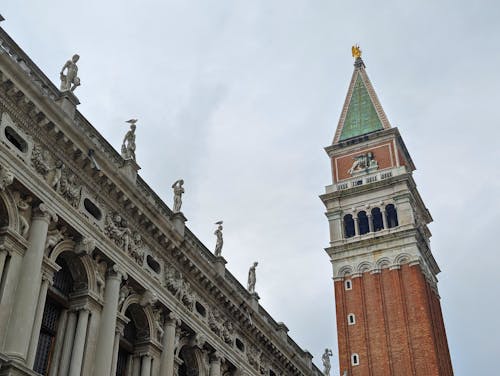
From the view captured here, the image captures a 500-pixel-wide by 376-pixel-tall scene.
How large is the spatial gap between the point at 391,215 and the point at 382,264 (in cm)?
523

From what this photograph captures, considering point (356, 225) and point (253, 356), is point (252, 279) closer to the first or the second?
point (253, 356)

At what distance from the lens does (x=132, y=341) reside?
93.0 feet

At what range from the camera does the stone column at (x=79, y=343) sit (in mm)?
23297

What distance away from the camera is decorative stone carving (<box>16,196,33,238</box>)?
75.0 ft

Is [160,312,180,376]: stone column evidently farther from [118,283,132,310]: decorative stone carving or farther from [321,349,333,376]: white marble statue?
[321,349,333,376]: white marble statue

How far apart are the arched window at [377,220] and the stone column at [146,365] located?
150 ft

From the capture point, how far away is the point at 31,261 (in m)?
22.4

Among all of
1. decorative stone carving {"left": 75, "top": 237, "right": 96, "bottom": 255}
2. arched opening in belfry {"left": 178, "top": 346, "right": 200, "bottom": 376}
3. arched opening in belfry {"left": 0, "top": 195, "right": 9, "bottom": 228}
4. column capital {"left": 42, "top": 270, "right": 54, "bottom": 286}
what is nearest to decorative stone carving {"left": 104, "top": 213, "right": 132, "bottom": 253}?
decorative stone carving {"left": 75, "top": 237, "right": 96, "bottom": 255}

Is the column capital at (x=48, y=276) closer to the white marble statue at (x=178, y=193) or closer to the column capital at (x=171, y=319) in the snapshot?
the column capital at (x=171, y=319)

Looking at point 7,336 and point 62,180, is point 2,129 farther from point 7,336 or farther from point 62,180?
point 7,336

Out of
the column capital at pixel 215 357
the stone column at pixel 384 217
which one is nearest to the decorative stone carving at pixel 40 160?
the column capital at pixel 215 357

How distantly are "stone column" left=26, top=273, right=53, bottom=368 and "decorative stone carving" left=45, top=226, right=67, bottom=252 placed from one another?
1.04m

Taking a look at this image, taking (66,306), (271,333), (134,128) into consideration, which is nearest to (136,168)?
(134,128)

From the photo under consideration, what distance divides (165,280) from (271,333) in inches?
407
